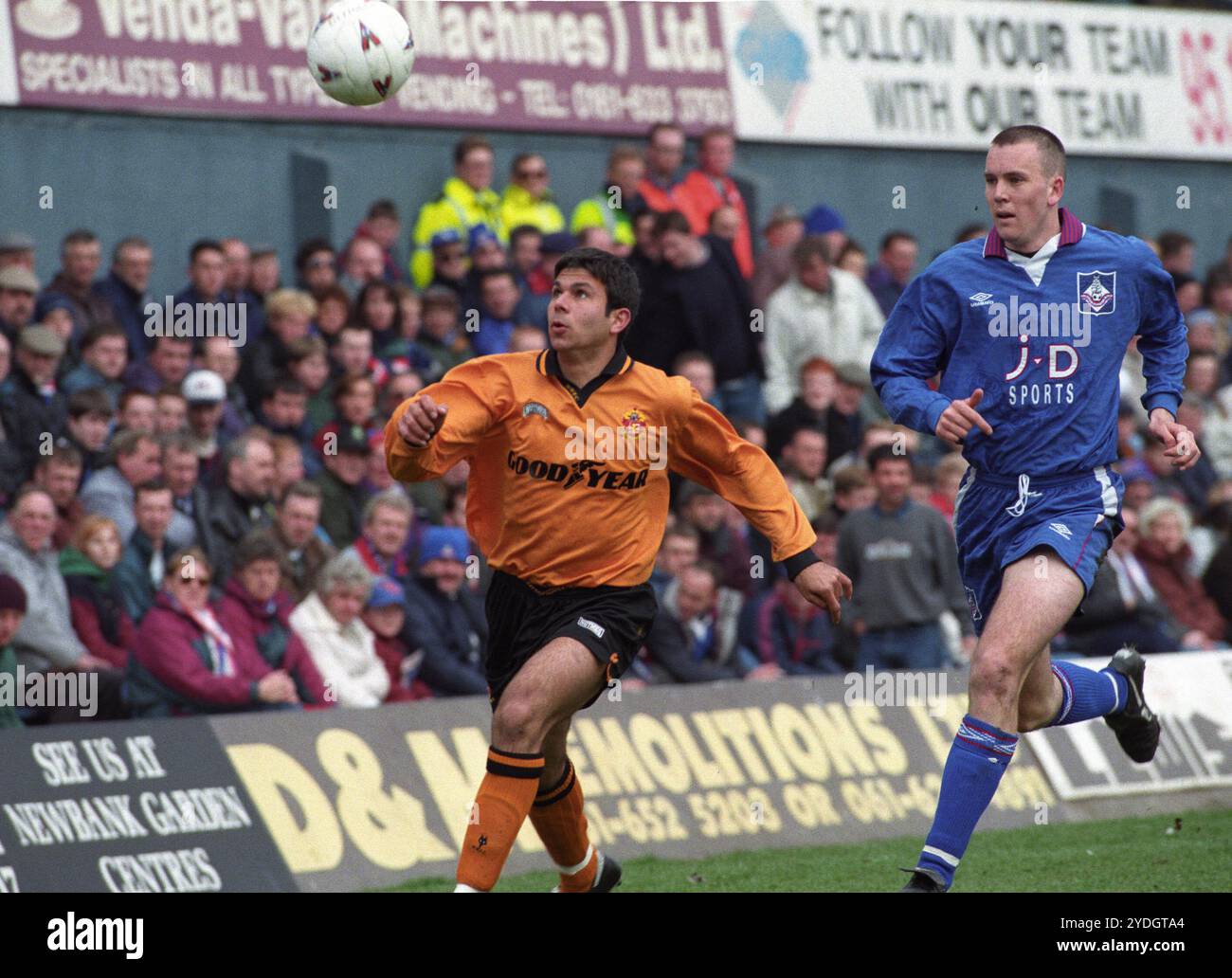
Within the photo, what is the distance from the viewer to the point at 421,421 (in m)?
7.17

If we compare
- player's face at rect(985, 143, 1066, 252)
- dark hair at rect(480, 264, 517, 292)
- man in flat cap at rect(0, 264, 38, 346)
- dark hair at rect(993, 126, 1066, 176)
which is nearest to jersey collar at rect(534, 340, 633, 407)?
player's face at rect(985, 143, 1066, 252)

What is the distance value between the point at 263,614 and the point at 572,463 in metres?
3.80

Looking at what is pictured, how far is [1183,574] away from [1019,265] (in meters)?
7.76

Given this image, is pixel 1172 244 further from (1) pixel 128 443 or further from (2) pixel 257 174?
(1) pixel 128 443

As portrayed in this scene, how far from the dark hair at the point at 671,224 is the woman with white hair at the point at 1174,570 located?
3879mm

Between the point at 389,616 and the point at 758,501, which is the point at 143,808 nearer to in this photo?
the point at 389,616

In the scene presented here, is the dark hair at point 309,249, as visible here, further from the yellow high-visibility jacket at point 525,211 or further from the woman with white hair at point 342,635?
the woman with white hair at point 342,635

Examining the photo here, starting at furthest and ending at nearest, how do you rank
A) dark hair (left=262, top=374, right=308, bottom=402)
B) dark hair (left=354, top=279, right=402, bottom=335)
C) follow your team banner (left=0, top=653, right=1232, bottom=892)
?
dark hair (left=354, top=279, right=402, bottom=335)
dark hair (left=262, top=374, right=308, bottom=402)
follow your team banner (left=0, top=653, right=1232, bottom=892)

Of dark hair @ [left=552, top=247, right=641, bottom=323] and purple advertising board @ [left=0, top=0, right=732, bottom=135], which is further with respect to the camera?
purple advertising board @ [left=0, top=0, right=732, bottom=135]

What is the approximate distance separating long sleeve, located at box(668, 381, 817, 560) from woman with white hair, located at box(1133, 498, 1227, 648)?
7559 millimetres

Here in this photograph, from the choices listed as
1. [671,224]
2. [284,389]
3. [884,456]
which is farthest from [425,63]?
[884,456]

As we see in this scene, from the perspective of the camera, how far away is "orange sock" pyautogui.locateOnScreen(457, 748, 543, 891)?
7277 millimetres

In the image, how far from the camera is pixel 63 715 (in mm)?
10430

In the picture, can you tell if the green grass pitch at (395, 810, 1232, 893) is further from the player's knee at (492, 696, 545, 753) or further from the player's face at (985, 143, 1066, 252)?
the player's face at (985, 143, 1066, 252)
